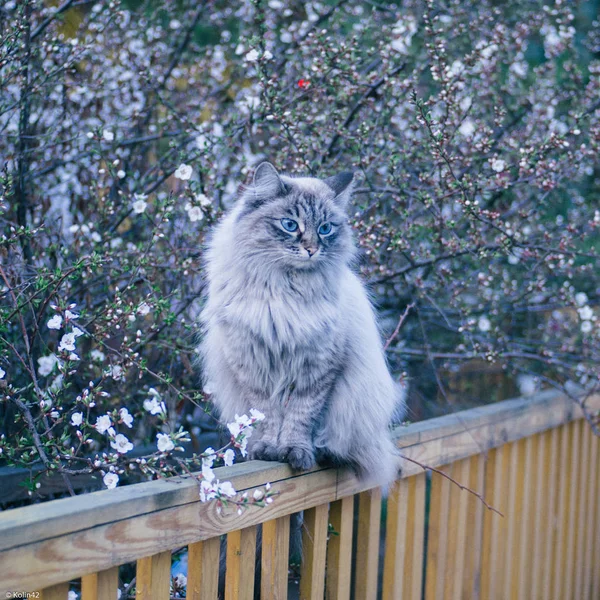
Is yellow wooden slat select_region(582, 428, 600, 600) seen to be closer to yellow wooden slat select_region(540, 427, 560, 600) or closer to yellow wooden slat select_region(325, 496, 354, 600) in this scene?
yellow wooden slat select_region(540, 427, 560, 600)

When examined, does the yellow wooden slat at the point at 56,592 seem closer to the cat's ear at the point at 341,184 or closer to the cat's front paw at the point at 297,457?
the cat's front paw at the point at 297,457

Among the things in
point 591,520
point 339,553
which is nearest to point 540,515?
point 591,520

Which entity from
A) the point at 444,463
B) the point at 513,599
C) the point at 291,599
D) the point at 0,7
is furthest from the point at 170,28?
the point at 513,599

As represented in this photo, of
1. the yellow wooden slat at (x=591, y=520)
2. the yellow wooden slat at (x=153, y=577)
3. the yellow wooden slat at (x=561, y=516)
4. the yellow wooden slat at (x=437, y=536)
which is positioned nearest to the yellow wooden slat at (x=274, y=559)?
the yellow wooden slat at (x=153, y=577)

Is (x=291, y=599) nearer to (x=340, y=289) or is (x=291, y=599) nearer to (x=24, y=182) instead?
(x=340, y=289)

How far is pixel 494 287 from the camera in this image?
377 cm

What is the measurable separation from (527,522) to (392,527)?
38.1 inches

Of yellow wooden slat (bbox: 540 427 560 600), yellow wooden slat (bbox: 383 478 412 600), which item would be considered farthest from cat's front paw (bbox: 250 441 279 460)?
yellow wooden slat (bbox: 540 427 560 600)

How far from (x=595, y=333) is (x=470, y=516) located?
1304 millimetres

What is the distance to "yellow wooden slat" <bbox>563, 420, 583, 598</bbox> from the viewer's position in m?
3.29

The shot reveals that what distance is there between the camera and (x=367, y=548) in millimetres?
2160

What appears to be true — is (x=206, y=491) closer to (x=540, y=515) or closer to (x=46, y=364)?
(x=46, y=364)

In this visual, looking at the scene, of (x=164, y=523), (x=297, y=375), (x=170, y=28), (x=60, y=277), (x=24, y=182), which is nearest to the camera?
(x=164, y=523)

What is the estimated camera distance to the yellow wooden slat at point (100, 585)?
50.4 inches
